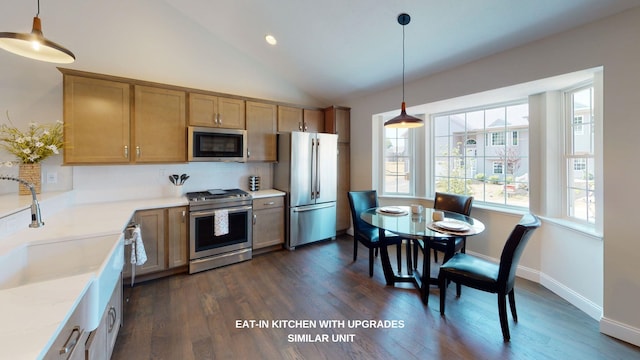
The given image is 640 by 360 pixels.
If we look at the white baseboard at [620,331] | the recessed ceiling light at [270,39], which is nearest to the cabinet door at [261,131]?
the recessed ceiling light at [270,39]

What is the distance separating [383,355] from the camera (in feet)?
5.92

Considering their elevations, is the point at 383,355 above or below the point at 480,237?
below

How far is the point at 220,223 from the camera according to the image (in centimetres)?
318

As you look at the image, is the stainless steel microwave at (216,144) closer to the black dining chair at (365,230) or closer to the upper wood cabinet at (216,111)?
the upper wood cabinet at (216,111)

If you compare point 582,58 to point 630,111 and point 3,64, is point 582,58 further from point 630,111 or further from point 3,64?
point 3,64

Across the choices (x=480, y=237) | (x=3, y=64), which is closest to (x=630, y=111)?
(x=480, y=237)

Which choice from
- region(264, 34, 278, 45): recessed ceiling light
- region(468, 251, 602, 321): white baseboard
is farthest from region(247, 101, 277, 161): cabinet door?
region(468, 251, 602, 321): white baseboard

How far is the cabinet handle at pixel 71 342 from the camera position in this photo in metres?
0.87

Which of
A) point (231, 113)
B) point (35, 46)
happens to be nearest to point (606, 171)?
point (231, 113)

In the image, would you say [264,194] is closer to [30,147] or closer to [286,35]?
[286,35]

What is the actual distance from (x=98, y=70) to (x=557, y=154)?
5306mm

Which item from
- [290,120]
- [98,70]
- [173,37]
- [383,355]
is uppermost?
[173,37]

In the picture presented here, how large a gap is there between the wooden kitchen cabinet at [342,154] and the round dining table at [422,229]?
1416 millimetres

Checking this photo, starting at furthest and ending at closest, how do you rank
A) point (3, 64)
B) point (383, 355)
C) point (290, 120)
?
point (290, 120)
point (3, 64)
point (383, 355)
